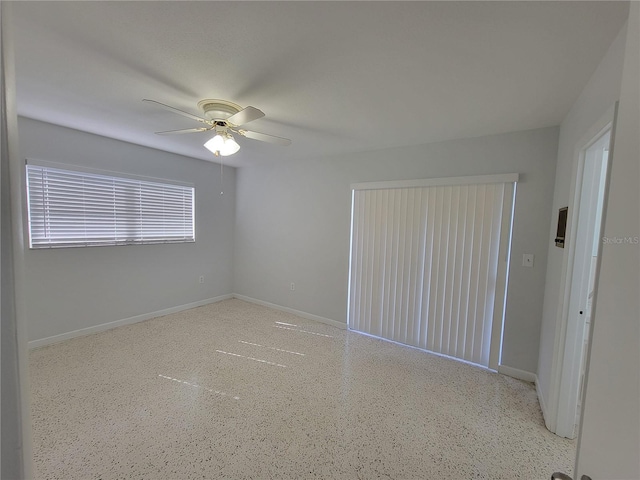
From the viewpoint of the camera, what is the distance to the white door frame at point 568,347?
172 centimetres

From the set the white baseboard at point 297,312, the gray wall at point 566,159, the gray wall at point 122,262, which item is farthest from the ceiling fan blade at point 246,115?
the white baseboard at point 297,312

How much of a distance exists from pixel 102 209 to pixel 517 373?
492cm

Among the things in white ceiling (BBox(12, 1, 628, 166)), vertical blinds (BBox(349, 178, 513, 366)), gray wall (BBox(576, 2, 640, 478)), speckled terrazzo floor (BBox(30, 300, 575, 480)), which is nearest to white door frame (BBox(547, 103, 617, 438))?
speckled terrazzo floor (BBox(30, 300, 575, 480))

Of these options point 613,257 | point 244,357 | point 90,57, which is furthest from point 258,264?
point 613,257

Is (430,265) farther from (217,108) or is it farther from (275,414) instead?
(217,108)

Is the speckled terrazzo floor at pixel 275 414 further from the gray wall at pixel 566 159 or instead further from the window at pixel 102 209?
the window at pixel 102 209

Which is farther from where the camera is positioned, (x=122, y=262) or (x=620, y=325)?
(x=122, y=262)

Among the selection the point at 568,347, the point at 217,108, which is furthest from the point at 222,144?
the point at 568,347

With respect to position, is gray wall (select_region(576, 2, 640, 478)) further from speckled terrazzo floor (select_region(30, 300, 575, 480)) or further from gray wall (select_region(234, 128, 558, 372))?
gray wall (select_region(234, 128, 558, 372))

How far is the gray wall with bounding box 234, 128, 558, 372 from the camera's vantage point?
2.46m

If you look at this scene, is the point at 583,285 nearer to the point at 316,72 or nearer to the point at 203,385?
the point at 316,72

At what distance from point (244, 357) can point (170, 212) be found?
243 cm

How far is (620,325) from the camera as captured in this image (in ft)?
1.82

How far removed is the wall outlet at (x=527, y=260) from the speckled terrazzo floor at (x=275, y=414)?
1.11 metres
